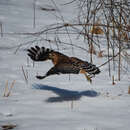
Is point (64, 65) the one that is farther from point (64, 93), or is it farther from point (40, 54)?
point (64, 93)

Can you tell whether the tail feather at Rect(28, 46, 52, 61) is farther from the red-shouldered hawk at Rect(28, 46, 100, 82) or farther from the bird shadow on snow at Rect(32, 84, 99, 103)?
the bird shadow on snow at Rect(32, 84, 99, 103)

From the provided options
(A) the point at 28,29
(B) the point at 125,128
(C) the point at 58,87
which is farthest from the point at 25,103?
(A) the point at 28,29

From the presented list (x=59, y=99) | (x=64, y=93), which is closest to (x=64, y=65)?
(x=59, y=99)

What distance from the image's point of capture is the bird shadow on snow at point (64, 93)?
2.20 metres

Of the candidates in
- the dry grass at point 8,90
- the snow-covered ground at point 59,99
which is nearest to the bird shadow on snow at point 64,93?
the snow-covered ground at point 59,99

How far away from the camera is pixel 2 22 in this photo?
3.94 meters

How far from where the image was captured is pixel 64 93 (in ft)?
7.66

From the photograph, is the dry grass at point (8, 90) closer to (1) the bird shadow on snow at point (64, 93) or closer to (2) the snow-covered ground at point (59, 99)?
(2) the snow-covered ground at point (59, 99)

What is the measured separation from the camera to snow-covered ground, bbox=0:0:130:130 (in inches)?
70.3

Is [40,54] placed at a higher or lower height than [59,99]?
higher

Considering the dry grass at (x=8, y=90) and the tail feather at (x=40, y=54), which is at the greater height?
the tail feather at (x=40, y=54)

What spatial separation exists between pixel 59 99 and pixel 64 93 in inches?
5.8

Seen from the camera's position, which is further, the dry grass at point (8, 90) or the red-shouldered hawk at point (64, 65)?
the dry grass at point (8, 90)

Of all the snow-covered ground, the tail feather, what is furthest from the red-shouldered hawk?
the snow-covered ground
